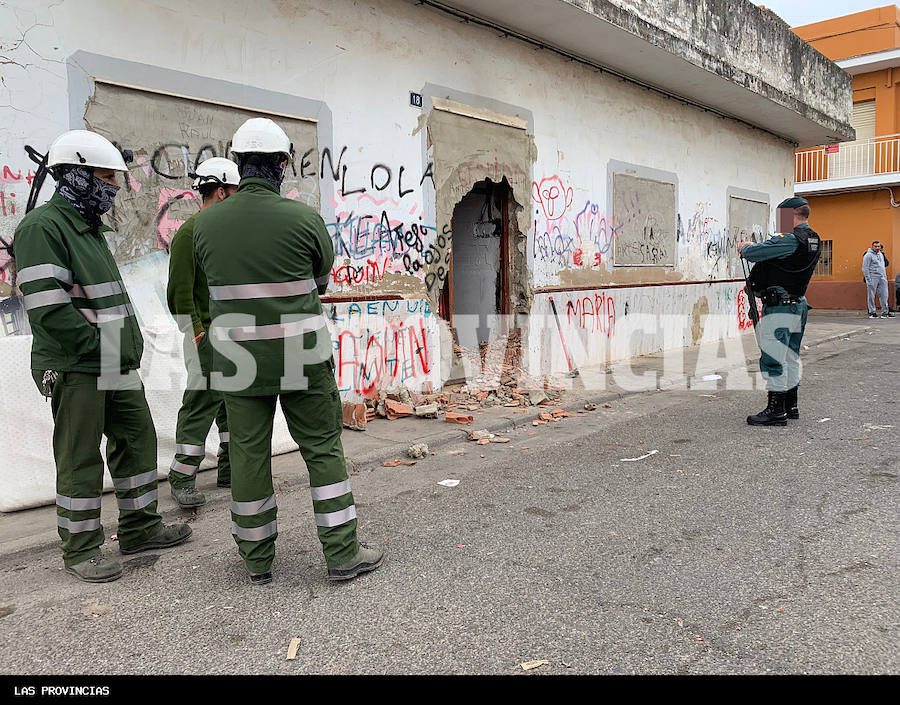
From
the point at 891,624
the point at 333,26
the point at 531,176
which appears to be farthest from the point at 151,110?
the point at 891,624

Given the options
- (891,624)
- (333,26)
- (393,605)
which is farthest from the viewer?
(333,26)

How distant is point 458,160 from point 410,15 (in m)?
1.62

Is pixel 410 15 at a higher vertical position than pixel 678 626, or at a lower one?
higher

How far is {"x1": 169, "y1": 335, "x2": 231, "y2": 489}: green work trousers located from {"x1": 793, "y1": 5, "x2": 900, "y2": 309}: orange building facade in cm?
2221

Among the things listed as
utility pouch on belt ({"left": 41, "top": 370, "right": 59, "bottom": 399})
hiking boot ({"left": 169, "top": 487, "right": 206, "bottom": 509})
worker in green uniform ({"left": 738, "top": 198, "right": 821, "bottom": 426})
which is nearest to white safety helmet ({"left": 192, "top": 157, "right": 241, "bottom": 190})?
utility pouch on belt ({"left": 41, "top": 370, "right": 59, "bottom": 399})

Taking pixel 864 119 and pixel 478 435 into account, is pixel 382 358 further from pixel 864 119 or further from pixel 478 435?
pixel 864 119

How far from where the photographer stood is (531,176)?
352 inches

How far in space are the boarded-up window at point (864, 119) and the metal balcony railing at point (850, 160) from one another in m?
0.58

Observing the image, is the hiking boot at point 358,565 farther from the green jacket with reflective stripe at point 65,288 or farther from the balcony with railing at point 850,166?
the balcony with railing at point 850,166

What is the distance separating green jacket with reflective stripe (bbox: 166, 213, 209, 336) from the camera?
416 centimetres

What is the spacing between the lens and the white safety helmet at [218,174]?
4.33 meters

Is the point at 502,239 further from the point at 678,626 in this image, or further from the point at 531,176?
A: the point at 678,626

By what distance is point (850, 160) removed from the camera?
22438mm

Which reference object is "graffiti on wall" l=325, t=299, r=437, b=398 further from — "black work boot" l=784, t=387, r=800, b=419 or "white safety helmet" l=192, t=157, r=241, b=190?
"black work boot" l=784, t=387, r=800, b=419
